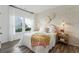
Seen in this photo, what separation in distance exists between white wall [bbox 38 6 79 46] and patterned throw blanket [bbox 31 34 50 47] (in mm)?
181

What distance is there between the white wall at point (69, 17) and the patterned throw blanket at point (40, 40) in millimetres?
181

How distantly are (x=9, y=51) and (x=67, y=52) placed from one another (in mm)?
847

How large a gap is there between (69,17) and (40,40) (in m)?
0.55

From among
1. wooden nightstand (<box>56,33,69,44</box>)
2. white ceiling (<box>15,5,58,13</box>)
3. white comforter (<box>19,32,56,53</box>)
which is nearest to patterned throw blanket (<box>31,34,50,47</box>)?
white comforter (<box>19,32,56,53</box>)

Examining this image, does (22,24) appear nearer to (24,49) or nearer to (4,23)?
(4,23)

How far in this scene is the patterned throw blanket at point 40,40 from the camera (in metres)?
1.47

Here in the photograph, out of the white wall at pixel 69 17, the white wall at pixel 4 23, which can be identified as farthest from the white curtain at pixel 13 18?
the white wall at pixel 69 17

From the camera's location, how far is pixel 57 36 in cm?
150

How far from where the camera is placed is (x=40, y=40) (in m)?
1.47

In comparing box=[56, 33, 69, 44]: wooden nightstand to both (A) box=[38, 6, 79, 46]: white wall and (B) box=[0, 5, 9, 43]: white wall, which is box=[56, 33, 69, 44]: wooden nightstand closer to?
(A) box=[38, 6, 79, 46]: white wall

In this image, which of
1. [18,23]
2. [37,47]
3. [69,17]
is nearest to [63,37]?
[69,17]

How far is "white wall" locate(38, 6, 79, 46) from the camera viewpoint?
4.65ft
